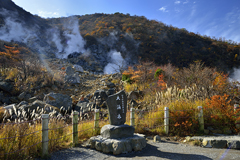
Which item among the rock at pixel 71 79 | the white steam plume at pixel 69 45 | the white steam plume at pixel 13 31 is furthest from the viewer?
the white steam plume at pixel 69 45

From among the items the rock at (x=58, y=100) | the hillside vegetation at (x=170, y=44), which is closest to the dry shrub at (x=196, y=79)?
the rock at (x=58, y=100)

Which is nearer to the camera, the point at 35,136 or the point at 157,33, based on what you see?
the point at 35,136

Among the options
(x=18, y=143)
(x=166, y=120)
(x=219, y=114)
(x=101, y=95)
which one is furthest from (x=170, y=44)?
(x=18, y=143)

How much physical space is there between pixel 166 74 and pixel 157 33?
22.0 metres

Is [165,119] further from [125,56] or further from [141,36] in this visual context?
[141,36]

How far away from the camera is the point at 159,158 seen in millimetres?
3844

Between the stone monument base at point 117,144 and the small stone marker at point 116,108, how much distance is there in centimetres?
57

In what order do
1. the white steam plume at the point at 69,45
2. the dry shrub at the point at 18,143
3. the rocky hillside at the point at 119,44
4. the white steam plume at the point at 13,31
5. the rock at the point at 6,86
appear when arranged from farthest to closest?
the white steam plume at the point at 69,45, the rocky hillside at the point at 119,44, the white steam plume at the point at 13,31, the rock at the point at 6,86, the dry shrub at the point at 18,143

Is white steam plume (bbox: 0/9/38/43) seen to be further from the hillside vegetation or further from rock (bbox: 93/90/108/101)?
rock (bbox: 93/90/108/101)

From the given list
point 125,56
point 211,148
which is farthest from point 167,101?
point 125,56

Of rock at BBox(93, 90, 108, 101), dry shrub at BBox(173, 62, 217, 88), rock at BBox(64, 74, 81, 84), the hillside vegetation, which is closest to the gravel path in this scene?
dry shrub at BBox(173, 62, 217, 88)

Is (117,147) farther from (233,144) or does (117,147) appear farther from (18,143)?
(233,144)

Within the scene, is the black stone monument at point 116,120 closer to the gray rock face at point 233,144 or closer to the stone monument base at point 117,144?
the stone monument base at point 117,144

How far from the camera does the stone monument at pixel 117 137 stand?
4155mm
